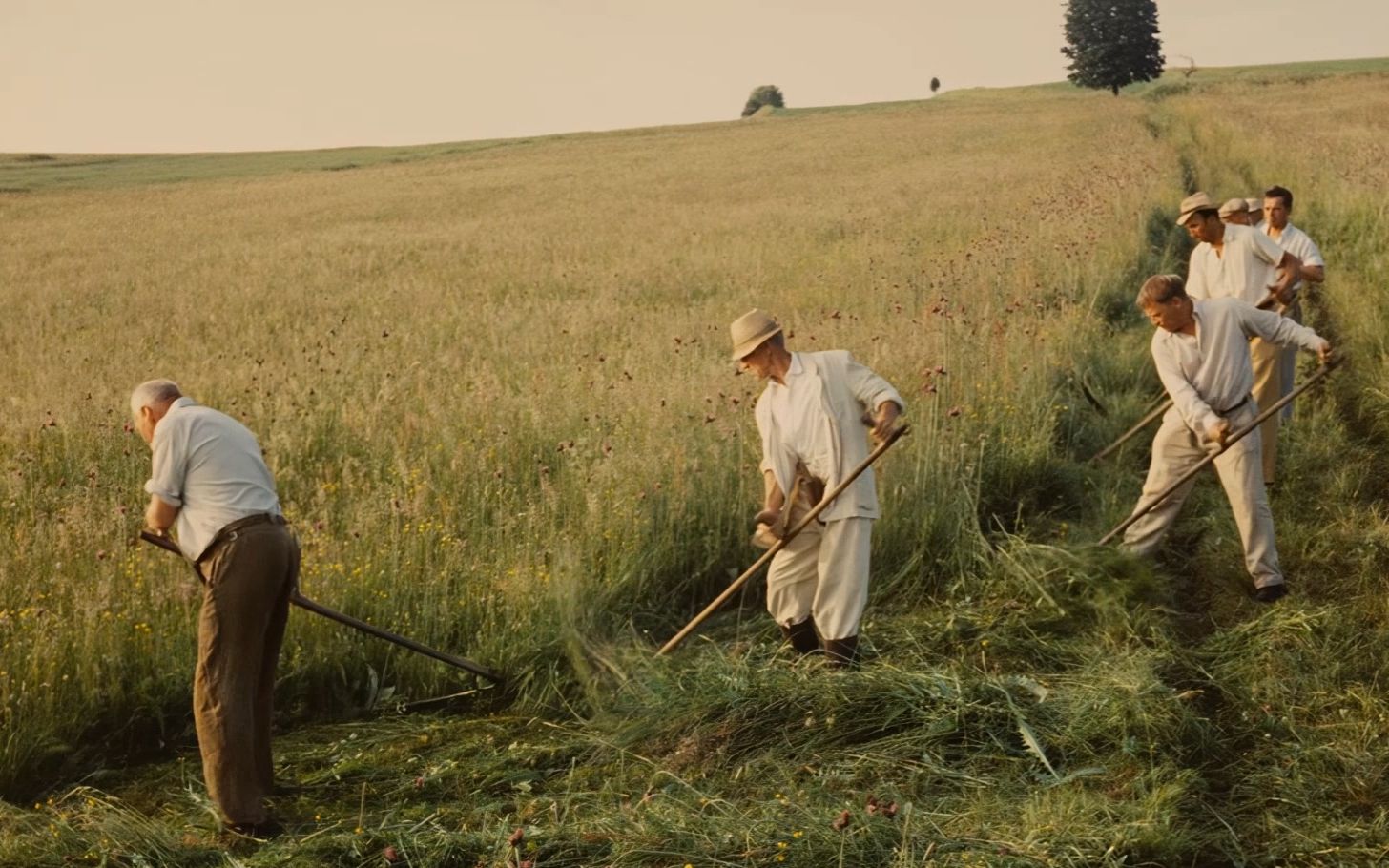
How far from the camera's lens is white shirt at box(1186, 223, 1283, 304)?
9.28m

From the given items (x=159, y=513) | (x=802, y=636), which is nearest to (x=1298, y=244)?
(x=802, y=636)

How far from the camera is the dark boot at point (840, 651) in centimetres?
628

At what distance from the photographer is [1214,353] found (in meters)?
7.36

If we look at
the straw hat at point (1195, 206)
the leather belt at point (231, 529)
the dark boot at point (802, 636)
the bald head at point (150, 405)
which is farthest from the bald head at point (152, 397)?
the straw hat at point (1195, 206)

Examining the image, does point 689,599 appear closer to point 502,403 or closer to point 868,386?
point 868,386

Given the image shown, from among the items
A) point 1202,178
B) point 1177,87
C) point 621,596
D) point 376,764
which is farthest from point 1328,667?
point 1177,87

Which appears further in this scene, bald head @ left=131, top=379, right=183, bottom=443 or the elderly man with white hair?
bald head @ left=131, top=379, right=183, bottom=443

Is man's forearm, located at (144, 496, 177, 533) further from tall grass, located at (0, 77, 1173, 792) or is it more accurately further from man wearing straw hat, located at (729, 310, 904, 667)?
man wearing straw hat, located at (729, 310, 904, 667)

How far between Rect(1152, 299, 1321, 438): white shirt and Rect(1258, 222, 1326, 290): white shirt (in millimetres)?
2363

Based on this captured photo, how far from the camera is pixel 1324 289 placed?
14.7m

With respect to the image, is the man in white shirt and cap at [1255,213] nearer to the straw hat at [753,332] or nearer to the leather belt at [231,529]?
the straw hat at [753,332]

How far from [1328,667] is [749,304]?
979cm

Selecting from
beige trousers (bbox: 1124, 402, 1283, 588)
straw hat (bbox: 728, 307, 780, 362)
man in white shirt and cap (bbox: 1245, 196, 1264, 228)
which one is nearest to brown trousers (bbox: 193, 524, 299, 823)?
straw hat (bbox: 728, 307, 780, 362)

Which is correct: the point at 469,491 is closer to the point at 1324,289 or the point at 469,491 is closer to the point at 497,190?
the point at 1324,289
